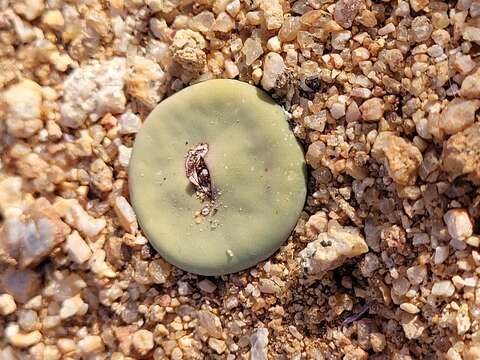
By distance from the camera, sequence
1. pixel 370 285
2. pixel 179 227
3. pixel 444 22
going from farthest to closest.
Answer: pixel 179 227 < pixel 370 285 < pixel 444 22

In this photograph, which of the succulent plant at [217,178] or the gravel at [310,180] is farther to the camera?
the succulent plant at [217,178]

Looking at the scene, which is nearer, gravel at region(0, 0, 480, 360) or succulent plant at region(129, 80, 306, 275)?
gravel at region(0, 0, 480, 360)

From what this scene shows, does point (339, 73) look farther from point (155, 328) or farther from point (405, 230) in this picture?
point (155, 328)

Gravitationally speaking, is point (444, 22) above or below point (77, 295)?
above

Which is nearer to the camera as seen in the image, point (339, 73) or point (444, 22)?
point (444, 22)

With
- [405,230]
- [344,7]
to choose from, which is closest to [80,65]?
[344,7]

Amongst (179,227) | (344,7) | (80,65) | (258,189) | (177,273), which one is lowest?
(177,273)

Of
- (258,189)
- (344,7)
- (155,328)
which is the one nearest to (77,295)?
(155,328)

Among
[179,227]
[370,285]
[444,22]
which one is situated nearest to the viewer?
[444,22]
